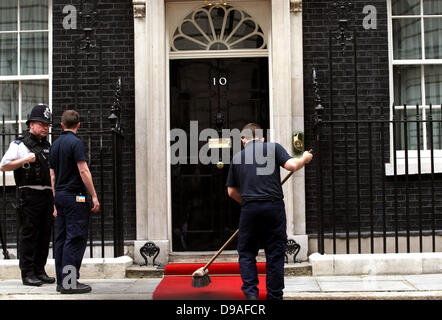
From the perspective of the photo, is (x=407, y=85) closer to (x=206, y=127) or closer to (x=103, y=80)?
(x=206, y=127)

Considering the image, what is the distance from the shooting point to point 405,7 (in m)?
9.41

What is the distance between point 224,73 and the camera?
933cm

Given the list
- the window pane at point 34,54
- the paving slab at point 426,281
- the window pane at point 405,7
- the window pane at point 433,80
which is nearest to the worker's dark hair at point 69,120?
the window pane at point 34,54

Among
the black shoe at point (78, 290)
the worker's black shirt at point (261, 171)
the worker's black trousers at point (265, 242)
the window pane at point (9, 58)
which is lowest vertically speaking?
the black shoe at point (78, 290)

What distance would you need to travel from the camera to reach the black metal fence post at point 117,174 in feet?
27.4

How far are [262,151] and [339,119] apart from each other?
9.92ft

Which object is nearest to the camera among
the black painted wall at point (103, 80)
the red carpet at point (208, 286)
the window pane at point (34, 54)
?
the red carpet at point (208, 286)

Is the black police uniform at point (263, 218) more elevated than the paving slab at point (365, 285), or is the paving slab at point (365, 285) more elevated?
the black police uniform at point (263, 218)

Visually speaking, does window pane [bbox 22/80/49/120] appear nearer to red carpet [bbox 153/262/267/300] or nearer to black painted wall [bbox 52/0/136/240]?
black painted wall [bbox 52/0/136/240]

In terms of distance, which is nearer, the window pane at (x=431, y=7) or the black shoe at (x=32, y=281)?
the black shoe at (x=32, y=281)

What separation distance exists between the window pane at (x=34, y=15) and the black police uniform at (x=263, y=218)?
459 centimetres

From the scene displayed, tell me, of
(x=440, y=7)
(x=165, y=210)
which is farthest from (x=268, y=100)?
(x=440, y=7)

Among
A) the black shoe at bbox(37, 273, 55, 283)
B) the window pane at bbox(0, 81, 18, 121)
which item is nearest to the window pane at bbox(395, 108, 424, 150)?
the black shoe at bbox(37, 273, 55, 283)

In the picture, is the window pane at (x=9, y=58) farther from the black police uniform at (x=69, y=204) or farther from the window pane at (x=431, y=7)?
the window pane at (x=431, y=7)
